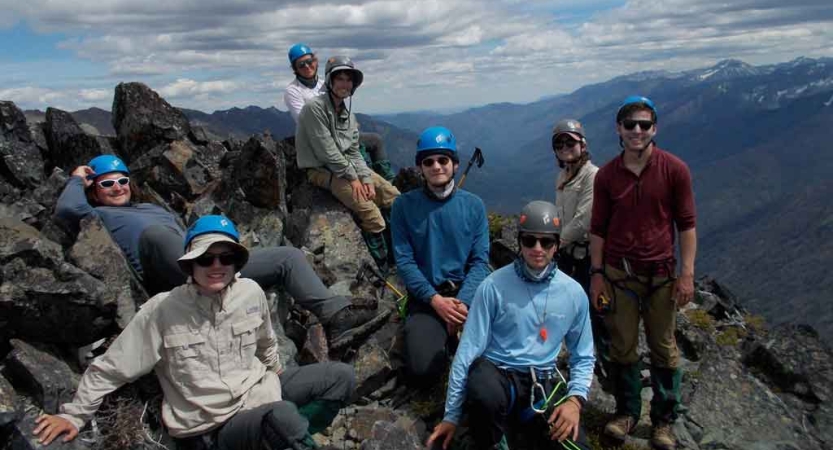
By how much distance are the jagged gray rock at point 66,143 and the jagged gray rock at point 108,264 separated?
9.45 metres

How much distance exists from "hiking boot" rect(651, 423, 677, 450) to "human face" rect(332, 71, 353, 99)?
30.8ft

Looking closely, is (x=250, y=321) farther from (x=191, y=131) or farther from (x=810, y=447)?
(x=191, y=131)

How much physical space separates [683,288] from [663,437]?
2.47m

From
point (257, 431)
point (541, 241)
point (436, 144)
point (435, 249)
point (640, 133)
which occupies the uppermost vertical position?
point (640, 133)

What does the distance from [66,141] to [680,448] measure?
18.6m

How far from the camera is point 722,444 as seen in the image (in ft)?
31.2

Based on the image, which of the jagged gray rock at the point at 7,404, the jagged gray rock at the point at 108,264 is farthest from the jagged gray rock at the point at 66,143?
the jagged gray rock at the point at 7,404

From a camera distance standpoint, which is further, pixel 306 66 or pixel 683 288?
pixel 306 66

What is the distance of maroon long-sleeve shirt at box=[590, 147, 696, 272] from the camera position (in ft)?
26.5

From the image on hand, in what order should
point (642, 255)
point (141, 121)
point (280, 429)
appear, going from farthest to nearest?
point (141, 121), point (642, 255), point (280, 429)

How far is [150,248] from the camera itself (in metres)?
9.20

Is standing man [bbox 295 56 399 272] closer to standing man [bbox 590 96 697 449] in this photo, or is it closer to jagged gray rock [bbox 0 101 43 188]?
standing man [bbox 590 96 697 449]

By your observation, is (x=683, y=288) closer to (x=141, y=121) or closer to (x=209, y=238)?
(x=209, y=238)

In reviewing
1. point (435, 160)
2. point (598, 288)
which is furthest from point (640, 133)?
point (435, 160)
